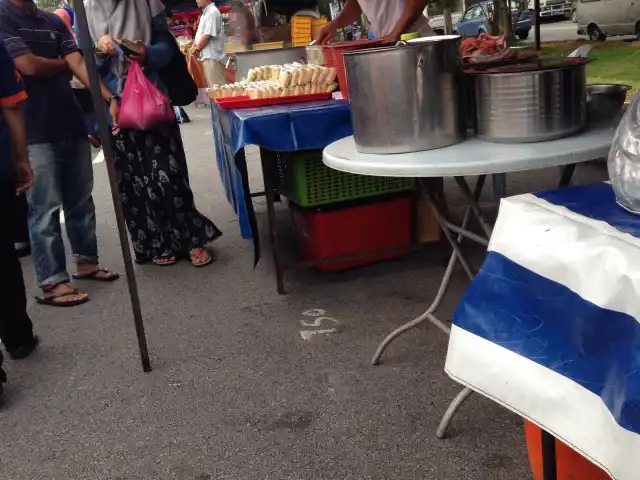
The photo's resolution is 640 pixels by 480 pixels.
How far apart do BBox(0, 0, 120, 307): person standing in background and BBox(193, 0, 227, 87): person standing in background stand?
6.24 meters

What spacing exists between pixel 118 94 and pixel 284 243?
1568mm

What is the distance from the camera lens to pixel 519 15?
78.3 feet

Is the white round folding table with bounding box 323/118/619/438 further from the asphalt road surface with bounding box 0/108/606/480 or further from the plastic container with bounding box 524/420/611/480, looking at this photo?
the plastic container with bounding box 524/420/611/480

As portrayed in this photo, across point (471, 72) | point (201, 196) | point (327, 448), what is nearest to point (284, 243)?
point (201, 196)

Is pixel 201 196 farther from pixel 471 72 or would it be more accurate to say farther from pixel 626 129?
pixel 626 129

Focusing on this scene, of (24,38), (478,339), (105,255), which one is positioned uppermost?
(24,38)

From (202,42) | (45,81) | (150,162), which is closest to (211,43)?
(202,42)

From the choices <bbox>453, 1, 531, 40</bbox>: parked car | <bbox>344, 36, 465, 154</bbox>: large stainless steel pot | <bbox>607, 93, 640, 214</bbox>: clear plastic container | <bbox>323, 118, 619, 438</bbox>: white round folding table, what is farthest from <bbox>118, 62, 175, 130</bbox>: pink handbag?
<bbox>453, 1, 531, 40</bbox>: parked car

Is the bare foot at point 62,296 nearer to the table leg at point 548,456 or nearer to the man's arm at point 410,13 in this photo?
the man's arm at point 410,13

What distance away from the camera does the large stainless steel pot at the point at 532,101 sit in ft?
6.27

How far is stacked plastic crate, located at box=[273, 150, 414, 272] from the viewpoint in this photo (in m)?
3.71

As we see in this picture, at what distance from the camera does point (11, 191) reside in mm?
3021

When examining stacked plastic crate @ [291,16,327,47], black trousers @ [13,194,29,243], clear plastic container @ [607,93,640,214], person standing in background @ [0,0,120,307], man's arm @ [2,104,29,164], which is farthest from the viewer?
stacked plastic crate @ [291,16,327,47]

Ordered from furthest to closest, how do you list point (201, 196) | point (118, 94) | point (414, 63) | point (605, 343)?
1. point (201, 196)
2. point (118, 94)
3. point (414, 63)
4. point (605, 343)
